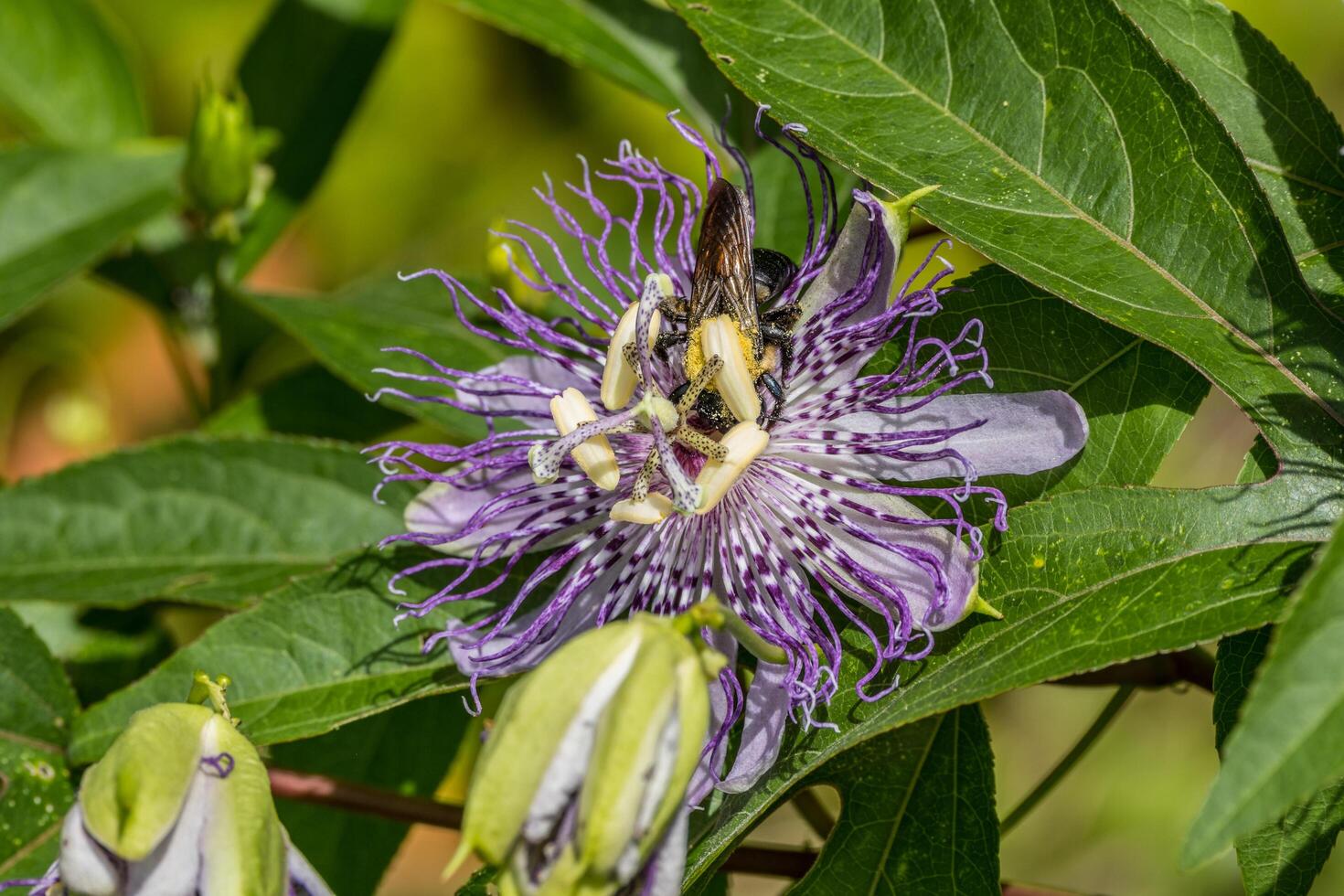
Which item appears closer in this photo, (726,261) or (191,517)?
(726,261)

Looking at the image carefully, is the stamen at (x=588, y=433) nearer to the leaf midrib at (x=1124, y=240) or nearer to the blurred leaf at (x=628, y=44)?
the leaf midrib at (x=1124, y=240)

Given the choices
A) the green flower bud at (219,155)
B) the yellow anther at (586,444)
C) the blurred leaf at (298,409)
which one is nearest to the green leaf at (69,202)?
the green flower bud at (219,155)

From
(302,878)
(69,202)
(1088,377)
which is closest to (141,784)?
(302,878)

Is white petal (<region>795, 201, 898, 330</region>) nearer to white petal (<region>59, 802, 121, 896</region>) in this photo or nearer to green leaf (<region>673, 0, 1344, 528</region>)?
green leaf (<region>673, 0, 1344, 528</region>)

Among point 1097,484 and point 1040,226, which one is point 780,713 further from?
point 1040,226

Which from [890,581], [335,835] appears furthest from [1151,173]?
[335,835]

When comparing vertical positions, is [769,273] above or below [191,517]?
above

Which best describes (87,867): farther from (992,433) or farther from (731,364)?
(992,433)
